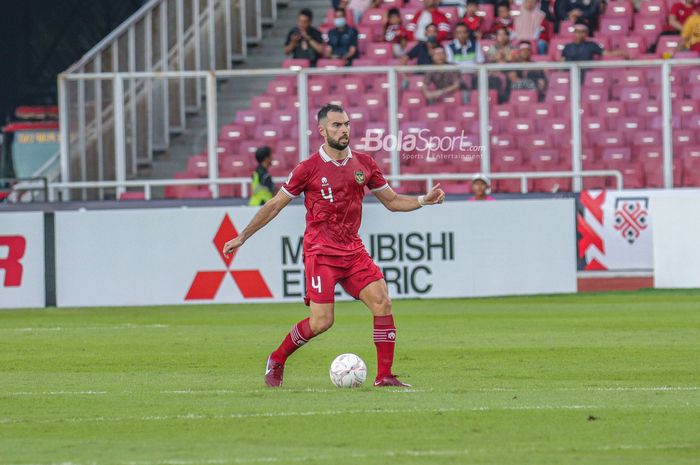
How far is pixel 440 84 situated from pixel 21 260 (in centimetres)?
720

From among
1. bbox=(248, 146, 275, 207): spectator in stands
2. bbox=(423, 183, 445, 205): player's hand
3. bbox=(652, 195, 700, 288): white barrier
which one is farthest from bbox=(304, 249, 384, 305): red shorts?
bbox=(652, 195, 700, 288): white barrier

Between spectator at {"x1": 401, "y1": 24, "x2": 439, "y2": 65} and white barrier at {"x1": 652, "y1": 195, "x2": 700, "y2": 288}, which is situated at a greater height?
spectator at {"x1": 401, "y1": 24, "x2": 439, "y2": 65}

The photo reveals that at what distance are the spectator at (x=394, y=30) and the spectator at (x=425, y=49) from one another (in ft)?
2.47

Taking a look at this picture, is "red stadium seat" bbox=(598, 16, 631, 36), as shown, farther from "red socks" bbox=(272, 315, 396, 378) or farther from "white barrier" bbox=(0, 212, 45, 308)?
"red socks" bbox=(272, 315, 396, 378)

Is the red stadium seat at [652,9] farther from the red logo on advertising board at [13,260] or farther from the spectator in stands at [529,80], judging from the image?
the red logo on advertising board at [13,260]

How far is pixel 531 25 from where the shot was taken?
95.8 feet

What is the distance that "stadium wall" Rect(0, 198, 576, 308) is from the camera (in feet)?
72.7

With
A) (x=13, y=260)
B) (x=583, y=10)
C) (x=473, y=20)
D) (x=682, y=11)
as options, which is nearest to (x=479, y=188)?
(x=13, y=260)

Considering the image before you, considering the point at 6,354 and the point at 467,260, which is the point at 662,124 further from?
the point at 6,354

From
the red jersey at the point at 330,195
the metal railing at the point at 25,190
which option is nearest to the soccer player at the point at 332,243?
the red jersey at the point at 330,195

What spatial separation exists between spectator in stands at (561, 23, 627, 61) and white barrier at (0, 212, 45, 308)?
9841mm

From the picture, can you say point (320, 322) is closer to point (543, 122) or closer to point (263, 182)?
point (263, 182)

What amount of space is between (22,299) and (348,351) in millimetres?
8438

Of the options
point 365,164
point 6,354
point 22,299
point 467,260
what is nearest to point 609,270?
point 467,260
